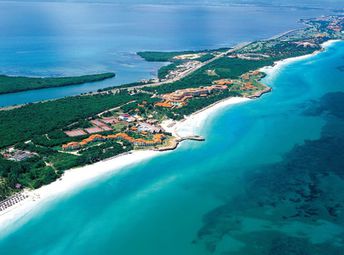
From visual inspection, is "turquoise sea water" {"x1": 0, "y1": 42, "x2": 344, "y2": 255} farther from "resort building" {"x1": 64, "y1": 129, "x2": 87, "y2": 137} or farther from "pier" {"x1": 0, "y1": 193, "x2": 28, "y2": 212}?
"resort building" {"x1": 64, "y1": 129, "x2": 87, "y2": 137}

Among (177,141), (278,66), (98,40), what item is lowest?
(278,66)

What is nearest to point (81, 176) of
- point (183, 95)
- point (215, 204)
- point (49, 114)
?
point (215, 204)

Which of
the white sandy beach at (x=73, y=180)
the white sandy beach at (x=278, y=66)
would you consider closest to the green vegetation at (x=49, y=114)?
the white sandy beach at (x=73, y=180)

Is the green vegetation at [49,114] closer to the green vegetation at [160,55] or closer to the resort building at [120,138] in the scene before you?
the resort building at [120,138]

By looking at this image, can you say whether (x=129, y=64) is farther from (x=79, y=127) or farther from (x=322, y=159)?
(x=322, y=159)

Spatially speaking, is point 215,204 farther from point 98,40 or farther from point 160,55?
point 98,40

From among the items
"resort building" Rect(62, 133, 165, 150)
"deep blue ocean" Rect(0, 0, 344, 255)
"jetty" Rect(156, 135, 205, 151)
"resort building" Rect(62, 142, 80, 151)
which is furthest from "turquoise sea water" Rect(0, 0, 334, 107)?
"deep blue ocean" Rect(0, 0, 344, 255)
